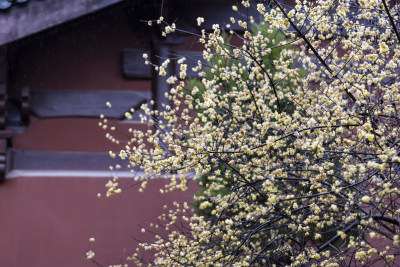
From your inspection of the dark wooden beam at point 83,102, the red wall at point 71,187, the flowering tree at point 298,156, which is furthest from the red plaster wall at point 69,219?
the flowering tree at point 298,156

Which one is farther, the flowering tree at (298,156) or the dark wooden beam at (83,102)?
the dark wooden beam at (83,102)

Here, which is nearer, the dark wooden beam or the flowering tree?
the flowering tree

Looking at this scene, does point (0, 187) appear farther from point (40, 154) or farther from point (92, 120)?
point (92, 120)

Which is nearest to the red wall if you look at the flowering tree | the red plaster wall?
the red plaster wall

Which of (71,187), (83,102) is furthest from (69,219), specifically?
(83,102)

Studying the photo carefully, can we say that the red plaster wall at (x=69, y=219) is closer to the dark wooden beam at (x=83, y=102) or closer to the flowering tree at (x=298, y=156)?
the dark wooden beam at (x=83, y=102)

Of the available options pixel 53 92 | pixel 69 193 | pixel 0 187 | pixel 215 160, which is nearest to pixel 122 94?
pixel 53 92

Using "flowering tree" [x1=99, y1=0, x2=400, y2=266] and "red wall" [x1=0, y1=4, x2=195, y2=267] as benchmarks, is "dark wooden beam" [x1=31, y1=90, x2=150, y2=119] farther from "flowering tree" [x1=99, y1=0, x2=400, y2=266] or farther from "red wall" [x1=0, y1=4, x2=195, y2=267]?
"flowering tree" [x1=99, y1=0, x2=400, y2=266]

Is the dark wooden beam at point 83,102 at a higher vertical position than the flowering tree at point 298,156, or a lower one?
higher

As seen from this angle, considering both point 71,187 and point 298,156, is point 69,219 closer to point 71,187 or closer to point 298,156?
point 71,187

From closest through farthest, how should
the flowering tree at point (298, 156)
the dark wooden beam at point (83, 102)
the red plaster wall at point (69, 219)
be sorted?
1. the flowering tree at point (298, 156)
2. the red plaster wall at point (69, 219)
3. the dark wooden beam at point (83, 102)

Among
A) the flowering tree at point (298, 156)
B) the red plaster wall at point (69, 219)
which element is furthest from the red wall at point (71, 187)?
the flowering tree at point (298, 156)

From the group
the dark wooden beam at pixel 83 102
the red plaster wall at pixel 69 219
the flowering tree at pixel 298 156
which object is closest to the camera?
the flowering tree at pixel 298 156

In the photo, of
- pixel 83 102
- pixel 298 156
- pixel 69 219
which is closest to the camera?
pixel 298 156
